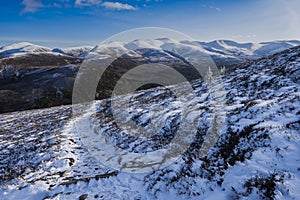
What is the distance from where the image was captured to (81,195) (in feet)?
27.0

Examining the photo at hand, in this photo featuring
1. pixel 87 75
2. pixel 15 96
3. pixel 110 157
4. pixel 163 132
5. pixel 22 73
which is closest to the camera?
pixel 110 157

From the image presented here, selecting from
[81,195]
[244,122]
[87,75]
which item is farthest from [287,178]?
[87,75]

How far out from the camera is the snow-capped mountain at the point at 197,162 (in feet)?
19.8

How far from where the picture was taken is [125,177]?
928 cm

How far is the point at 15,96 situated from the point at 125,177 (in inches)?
2546

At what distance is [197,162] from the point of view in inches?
329

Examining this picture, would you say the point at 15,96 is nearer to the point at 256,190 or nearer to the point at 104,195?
the point at 104,195

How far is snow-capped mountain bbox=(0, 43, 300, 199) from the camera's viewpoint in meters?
6.05

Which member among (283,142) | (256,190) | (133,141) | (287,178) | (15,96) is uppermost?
(283,142)

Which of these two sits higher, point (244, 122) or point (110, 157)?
point (244, 122)

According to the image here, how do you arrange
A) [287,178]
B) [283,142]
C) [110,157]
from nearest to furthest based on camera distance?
[287,178] < [283,142] < [110,157]

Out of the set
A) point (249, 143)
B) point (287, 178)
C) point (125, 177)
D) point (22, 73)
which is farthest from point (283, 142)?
point (22, 73)

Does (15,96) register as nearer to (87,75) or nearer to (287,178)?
(87,75)

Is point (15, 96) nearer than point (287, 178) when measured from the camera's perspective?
No
